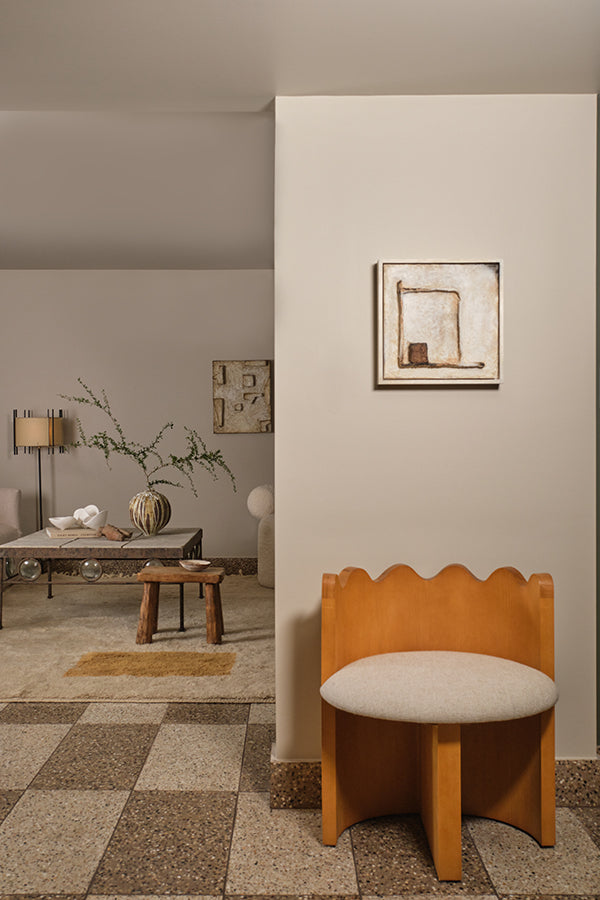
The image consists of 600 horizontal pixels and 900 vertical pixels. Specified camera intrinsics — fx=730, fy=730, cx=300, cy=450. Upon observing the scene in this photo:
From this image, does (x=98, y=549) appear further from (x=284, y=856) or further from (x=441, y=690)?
(x=441, y=690)

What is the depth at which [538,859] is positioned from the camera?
2.03 metres

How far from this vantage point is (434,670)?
202 centimetres

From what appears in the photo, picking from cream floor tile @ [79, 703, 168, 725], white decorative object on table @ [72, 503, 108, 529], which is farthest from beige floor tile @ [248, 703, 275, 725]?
white decorative object on table @ [72, 503, 108, 529]

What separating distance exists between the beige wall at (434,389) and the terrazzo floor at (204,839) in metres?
0.28

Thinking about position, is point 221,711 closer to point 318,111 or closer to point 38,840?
point 38,840

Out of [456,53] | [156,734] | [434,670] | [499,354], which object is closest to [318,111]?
[456,53]

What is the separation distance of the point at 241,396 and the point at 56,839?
4532 millimetres

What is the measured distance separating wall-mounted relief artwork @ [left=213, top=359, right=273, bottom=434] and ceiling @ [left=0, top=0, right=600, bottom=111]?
12.8 feet

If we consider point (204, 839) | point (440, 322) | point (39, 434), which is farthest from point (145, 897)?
point (39, 434)

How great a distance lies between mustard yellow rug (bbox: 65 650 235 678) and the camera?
143 inches

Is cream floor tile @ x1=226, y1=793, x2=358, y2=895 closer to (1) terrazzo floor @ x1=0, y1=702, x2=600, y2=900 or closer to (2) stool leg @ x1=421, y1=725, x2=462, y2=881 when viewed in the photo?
(1) terrazzo floor @ x1=0, y1=702, x2=600, y2=900

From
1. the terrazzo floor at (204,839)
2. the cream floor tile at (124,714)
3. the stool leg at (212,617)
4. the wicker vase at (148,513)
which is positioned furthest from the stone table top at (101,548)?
the terrazzo floor at (204,839)

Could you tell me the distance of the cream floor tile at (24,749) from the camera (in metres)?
2.51

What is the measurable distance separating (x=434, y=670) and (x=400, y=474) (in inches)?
25.5
